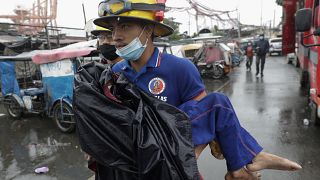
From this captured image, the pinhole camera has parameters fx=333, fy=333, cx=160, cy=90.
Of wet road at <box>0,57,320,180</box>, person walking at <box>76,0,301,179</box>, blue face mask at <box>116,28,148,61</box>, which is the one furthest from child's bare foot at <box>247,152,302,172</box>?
wet road at <box>0,57,320,180</box>

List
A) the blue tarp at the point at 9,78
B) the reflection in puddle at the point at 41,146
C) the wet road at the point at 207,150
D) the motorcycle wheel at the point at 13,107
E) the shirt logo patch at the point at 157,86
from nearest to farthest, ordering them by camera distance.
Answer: the shirt logo patch at the point at 157,86, the wet road at the point at 207,150, the reflection in puddle at the point at 41,146, the motorcycle wheel at the point at 13,107, the blue tarp at the point at 9,78

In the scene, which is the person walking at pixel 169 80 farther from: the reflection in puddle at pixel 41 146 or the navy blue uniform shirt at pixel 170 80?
the reflection in puddle at pixel 41 146

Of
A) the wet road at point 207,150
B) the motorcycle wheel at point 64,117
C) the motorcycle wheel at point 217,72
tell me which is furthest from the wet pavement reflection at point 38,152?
the motorcycle wheel at point 217,72

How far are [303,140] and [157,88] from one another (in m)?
4.73

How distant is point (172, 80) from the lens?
1.79 m

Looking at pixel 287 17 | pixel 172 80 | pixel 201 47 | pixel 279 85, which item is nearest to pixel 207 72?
pixel 201 47

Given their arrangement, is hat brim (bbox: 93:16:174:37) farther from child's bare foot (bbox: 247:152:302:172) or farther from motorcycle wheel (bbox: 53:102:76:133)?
motorcycle wheel (bbox: 53:102:76:133)

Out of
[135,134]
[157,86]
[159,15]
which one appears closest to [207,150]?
[157,86]

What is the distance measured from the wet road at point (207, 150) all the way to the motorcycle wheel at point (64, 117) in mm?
166

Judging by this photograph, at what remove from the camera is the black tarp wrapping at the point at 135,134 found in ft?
4.48

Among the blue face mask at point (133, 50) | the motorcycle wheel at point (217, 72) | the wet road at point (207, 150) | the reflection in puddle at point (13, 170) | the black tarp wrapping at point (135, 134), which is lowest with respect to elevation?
the reflection in puddle at point (13, 170)

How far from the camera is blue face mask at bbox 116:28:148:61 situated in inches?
71.4

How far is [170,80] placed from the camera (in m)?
1.79

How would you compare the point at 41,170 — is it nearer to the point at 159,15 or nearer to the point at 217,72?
the point at 159,15
